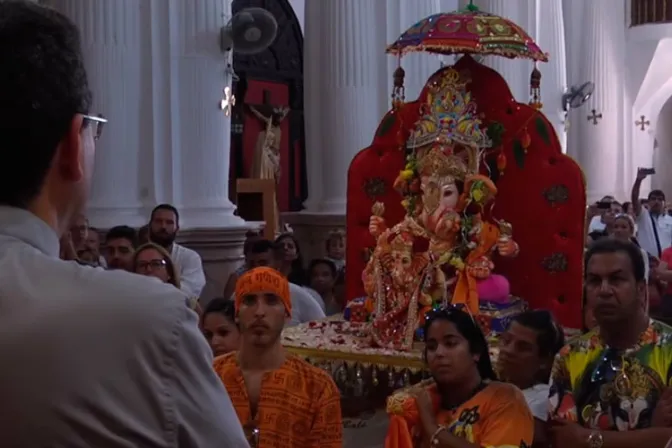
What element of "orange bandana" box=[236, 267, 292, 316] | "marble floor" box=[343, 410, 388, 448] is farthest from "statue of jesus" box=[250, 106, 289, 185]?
"orange bandana" box=[236, 267, 292, 316]

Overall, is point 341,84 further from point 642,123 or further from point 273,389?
point 642,123

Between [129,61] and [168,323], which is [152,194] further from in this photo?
[168,323]

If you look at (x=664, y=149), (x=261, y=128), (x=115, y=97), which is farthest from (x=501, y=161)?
(x=664, y=149)

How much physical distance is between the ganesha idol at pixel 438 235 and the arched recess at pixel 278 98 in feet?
22.4

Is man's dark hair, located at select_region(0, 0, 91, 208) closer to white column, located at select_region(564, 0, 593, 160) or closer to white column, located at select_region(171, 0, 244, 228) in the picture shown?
white column, located at select_region(171, 0, 244, 228)

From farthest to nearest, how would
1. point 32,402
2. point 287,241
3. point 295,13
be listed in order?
1. point 295,13
2. point 287,241
3. point 32,402

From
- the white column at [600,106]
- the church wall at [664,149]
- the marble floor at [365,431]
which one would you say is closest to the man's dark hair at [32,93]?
the marble floor at [365,431]

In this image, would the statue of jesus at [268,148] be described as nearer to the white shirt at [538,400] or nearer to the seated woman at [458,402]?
the white shirt at [538,400]

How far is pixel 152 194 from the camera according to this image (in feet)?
28.4

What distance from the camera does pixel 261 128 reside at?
1441cm

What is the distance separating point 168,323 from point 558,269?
586 centimetres

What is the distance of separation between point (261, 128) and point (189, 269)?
717cm

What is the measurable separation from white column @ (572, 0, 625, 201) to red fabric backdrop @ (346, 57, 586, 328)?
10.5m

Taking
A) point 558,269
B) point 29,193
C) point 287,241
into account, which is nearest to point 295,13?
point 287,241
